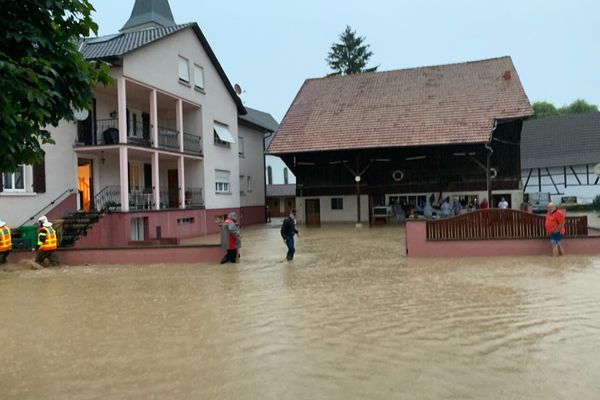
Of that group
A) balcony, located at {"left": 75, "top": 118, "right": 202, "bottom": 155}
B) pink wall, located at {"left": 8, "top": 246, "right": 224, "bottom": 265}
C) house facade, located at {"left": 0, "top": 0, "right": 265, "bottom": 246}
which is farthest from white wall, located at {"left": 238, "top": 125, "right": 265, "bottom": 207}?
pink wall, located at {"left": 8, "top": 246, "right": 224, "bottom": 265}

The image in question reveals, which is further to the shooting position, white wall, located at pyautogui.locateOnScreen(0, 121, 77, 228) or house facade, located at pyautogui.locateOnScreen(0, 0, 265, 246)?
house facade, located at pyautogui.locateOnScreen(0, 0, 265, 246)

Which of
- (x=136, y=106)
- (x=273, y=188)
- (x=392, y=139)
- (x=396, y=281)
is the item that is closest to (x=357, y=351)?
(x=396, y=281)

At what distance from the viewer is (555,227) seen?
13711 mm

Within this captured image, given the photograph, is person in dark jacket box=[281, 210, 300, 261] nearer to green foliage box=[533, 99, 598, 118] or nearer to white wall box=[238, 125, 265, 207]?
white wall box=[238, 125, 265, 207]

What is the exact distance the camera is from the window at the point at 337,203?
33188 millimetres

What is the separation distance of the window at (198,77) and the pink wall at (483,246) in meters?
15.8

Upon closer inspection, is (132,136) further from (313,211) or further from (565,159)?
(565,159)

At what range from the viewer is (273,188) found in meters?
49.6

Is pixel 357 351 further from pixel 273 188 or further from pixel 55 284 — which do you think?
pixel 273 188

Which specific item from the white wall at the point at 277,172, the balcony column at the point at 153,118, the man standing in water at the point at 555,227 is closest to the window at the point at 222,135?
the balcony column at the point at 153,118

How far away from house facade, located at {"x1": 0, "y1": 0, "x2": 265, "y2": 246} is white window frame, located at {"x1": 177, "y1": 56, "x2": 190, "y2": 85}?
0.17 feet

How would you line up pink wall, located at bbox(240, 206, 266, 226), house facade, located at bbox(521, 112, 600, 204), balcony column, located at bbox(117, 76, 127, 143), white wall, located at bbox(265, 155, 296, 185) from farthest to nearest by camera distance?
white wall, located at bbox(265, 155, 296, 185)
house facade, located at bbox(521, 112, 600, 204)
pink wall, located at bbox(240, 206, 266, 226)
balcony column, located at bbox(117, 76, 127, 143)

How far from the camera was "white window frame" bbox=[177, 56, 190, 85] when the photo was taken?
24917 mm

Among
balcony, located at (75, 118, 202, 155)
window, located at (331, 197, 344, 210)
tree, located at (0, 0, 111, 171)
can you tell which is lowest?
window, located at (331, 197, 344, 210)
